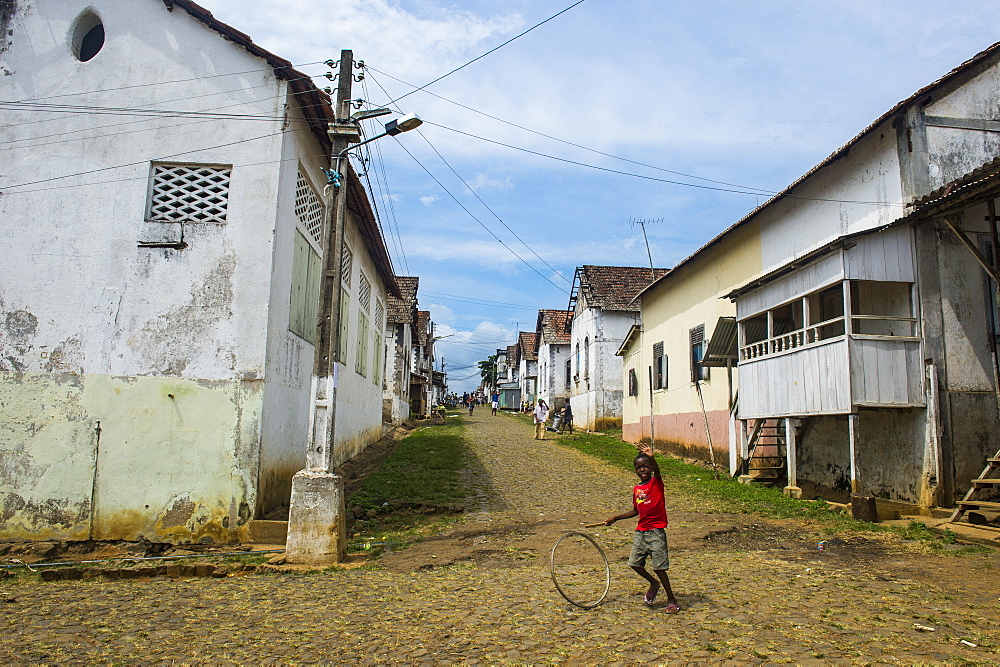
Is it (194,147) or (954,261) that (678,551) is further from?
(194,147)

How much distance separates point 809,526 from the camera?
957 cm

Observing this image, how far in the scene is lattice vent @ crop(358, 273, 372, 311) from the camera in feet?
59.3

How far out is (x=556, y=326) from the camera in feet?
136

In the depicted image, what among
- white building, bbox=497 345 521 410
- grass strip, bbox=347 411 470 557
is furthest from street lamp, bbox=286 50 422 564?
white building, bbox=497 345 521 410

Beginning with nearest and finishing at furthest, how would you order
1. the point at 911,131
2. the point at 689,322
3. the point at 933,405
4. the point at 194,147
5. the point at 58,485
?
the point at 58,485
the point at 194,147
the point at 933,405
the point at 911,131
the point at 689,322

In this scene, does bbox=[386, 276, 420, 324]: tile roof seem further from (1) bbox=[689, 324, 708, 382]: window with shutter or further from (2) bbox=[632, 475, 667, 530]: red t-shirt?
(2) bbox=[632, 475, 667, 530]: red t-shirt

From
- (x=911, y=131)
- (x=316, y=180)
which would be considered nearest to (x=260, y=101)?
(x=316, y=180)

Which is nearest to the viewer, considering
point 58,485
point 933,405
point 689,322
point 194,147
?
point 58,485

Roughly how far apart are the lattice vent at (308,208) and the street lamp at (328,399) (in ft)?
5.99

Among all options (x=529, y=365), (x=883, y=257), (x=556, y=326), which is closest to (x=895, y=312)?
(x=883, y=257)

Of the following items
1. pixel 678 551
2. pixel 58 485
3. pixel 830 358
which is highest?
pixel 830 358

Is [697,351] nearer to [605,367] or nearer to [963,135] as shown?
[963,135]

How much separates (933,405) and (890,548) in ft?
9.23

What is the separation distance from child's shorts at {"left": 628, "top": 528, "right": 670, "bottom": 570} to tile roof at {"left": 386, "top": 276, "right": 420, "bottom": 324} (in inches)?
1012
